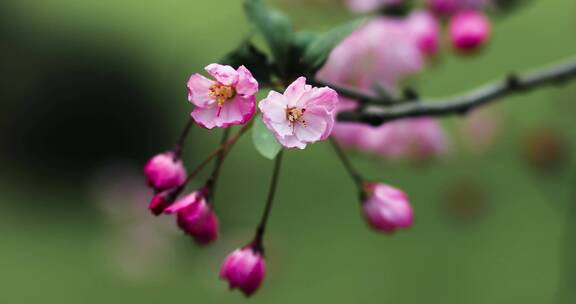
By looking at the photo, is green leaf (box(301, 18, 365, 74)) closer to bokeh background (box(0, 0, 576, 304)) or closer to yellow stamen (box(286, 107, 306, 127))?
yellow stamen (box(286, 107, 306, 127))

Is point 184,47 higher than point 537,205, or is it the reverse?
point 184,47

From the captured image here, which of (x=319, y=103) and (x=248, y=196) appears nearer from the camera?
(x=319, y=103)

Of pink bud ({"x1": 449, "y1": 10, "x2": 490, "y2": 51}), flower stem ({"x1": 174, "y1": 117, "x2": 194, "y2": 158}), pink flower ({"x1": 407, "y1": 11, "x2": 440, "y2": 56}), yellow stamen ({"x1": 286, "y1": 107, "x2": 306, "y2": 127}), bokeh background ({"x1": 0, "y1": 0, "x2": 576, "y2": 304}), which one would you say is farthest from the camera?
bokeh background ({"x1": 0, "y1": 0, "x2": 576, "y2": 304})

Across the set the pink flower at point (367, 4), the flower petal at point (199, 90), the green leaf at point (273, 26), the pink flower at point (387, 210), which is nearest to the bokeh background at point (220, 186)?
the pink flower at point (367, 4)

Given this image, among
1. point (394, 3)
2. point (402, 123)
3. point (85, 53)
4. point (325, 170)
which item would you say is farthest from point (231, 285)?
point (85, 53)

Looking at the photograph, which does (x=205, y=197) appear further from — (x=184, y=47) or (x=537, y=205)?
(x=184, y=47)

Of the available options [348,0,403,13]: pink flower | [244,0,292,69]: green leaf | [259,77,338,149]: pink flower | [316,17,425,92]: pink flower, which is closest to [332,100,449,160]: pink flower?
[316,17,425,92]: pink flower

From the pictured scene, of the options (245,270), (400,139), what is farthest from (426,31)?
(245,270)
